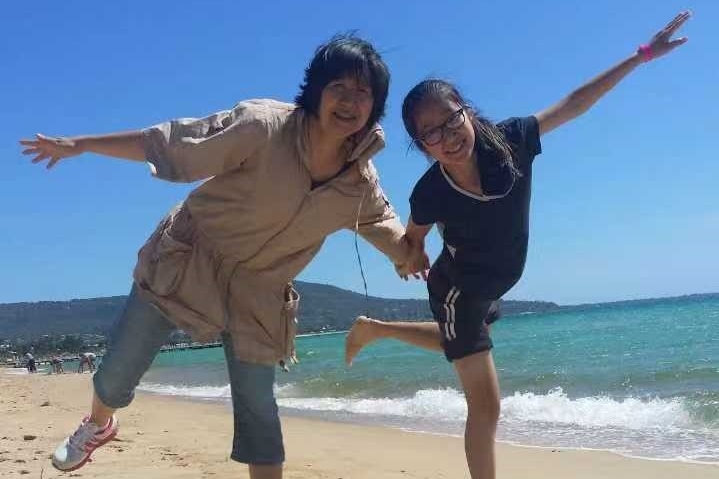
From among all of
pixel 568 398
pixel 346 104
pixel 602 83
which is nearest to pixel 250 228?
pixel 346 104

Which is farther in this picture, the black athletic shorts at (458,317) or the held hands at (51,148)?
the black athletic shorts at (458,317)

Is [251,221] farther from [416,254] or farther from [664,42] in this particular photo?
[664,42]

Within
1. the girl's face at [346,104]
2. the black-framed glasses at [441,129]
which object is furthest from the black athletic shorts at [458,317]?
the girl's face at [346,104]

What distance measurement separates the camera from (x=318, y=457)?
20.3 feet

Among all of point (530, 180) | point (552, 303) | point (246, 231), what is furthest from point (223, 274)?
point (552, 303)

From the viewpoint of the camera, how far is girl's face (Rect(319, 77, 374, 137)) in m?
2.93

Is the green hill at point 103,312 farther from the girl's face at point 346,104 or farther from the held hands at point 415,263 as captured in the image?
the girl's face at point 346,104

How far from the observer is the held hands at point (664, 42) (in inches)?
132

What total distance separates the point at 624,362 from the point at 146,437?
11466mm

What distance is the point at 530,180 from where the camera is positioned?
3379 mm

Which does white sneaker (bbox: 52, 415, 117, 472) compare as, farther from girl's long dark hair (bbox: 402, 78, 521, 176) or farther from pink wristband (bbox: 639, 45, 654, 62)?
pink wristband (bbox: 639, 45, 654, 62)

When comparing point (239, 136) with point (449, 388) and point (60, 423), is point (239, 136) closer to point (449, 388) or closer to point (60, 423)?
point (60, 423)

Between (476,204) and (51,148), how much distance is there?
1734 mm

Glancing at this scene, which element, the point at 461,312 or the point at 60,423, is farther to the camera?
the point at 60,423
